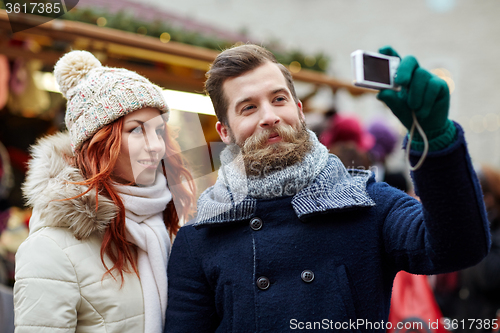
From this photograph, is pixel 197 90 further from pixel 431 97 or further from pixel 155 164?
pixel 431 97

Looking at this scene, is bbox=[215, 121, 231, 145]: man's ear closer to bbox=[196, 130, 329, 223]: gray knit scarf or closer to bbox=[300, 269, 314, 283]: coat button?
bbox=[196, 130, 329, 223]: gray knit scarf

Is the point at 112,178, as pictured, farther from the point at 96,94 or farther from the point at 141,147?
the point at 96,94

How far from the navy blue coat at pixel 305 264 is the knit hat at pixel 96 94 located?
22.9 inches

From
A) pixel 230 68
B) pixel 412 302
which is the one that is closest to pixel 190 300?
pixel 230 68

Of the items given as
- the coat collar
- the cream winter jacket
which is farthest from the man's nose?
the cream winter jacket

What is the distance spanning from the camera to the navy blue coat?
1.36 metres

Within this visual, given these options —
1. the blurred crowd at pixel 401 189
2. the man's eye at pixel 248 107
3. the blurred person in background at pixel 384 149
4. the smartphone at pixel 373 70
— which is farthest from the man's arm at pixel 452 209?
the blurred person in background at pixel 384 149

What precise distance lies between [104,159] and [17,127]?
3.12 meters

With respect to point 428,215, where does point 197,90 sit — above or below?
above

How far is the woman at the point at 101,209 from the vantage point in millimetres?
1526

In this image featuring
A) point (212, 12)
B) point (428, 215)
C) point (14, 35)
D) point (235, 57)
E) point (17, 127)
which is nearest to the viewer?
point (428, 215)

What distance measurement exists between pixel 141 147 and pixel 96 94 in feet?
1.01

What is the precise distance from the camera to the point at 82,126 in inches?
67.8

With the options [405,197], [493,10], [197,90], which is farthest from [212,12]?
Answer: [405,197]
